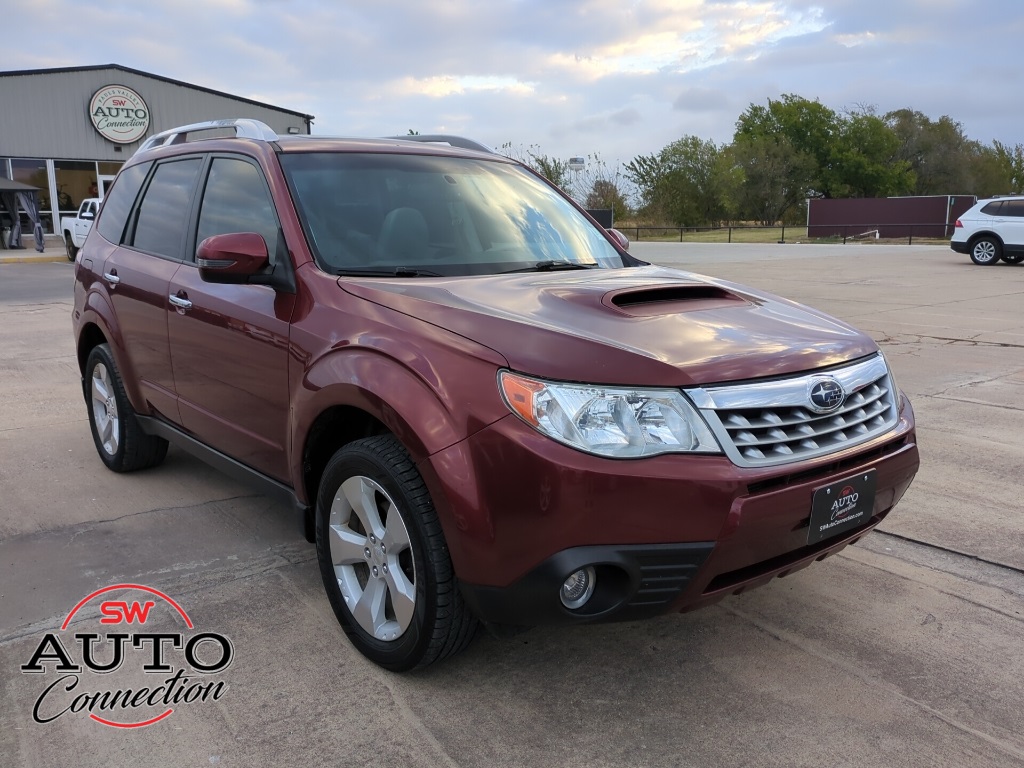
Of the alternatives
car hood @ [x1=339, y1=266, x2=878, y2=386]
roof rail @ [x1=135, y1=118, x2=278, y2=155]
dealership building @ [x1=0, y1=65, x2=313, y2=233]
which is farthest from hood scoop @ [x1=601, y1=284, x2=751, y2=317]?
dealership building @ [x1=0, y1=65, x2=313, y2=233]

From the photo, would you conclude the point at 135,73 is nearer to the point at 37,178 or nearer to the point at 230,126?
A: the point at 37,178

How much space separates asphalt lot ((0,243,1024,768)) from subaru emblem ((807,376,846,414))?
92 cm

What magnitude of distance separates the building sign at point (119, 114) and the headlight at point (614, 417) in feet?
108

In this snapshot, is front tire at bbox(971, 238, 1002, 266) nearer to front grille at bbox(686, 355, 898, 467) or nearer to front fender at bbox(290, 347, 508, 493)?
front grille at bbox(686, 355, 898, 467)

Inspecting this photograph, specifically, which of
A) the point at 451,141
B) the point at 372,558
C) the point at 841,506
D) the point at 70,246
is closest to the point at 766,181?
the point at 70,246

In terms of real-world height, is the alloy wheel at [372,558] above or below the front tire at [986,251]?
below

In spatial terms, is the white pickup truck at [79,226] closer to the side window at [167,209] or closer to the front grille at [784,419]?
the side window at [167,209]

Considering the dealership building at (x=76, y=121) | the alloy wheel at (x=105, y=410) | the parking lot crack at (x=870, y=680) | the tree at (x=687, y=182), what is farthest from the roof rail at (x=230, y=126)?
the tree at (x=687, y=182)

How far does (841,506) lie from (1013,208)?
2098 cm

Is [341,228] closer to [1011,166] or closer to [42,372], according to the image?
[42,372]

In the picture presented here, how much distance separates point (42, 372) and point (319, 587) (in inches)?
231

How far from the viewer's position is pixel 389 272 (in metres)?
3.13

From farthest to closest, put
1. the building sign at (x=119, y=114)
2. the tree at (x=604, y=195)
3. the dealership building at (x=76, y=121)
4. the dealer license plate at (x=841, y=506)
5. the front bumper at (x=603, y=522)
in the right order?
the tree at (x=604, y=195) → the building sign at (x=119, y=114) → the dealership building at (x=76, y=121) → the dealer license plate at (x=841, y=506) → the front bumper at (x=603, y=522)

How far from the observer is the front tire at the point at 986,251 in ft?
66.4
